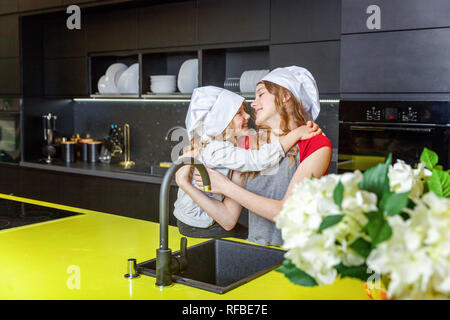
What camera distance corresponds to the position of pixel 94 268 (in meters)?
1.62

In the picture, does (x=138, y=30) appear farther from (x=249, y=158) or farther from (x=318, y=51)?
(x=249, y=158)

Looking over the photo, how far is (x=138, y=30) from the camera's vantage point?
14.2 feet

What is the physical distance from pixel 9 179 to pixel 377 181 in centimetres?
477

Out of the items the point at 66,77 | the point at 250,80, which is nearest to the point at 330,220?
the point at 250,80

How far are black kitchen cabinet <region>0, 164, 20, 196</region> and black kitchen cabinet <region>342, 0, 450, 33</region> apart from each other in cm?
337

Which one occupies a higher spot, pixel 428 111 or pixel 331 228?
pixel 428 111

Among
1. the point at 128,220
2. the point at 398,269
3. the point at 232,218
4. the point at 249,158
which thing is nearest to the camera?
the point at 398,269

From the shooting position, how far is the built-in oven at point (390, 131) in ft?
9.12

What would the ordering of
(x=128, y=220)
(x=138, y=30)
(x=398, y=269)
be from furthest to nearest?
(x=138, y=30)
(x=128, y=220)
(x=398, y=269)

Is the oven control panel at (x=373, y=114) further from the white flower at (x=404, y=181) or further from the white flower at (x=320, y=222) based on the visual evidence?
the white flower at (x=320, y=222)

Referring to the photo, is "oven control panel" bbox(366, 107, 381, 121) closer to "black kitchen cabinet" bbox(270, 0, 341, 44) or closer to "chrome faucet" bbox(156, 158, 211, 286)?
"black kitchen cabinet" bbox(270, 0, 341, 44)

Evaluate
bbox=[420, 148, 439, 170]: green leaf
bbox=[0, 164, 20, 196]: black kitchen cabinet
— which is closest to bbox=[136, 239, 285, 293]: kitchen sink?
bbox=[420, 148, 439, 170]: green leaf
